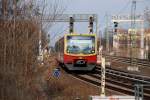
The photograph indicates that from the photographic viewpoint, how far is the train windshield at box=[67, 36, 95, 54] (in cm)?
4172

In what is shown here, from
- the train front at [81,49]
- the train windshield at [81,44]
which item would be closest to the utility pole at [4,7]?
the train front at [81,49]

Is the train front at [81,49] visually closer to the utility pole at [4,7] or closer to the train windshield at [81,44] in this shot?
the train windshield at [81,44]

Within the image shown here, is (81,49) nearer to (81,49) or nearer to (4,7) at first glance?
(81,49)

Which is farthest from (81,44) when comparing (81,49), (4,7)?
(4,7)

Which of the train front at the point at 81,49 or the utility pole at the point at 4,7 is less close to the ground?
the utility pole at the point at 4,7

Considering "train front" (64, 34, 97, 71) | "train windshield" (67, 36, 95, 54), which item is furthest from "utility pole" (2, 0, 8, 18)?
"train windshield" (67, 36, 95, 54)

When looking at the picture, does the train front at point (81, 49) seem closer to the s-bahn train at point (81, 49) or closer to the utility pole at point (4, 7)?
the s-bahn train at point (81, 49)

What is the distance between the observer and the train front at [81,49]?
41.6 meters

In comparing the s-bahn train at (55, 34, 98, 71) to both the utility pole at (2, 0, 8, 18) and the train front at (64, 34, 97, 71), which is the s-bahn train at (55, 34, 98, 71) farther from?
the utility pole at (2, 0, 8, 18)

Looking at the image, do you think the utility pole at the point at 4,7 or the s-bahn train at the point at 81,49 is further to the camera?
the s-bahn train at the point at 81,49

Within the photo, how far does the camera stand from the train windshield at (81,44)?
137ft

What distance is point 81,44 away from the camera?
41906 mm

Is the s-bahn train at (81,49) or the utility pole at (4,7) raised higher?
the utility pole at (4,7)

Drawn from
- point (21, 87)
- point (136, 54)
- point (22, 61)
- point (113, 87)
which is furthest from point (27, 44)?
point (136, 54)
